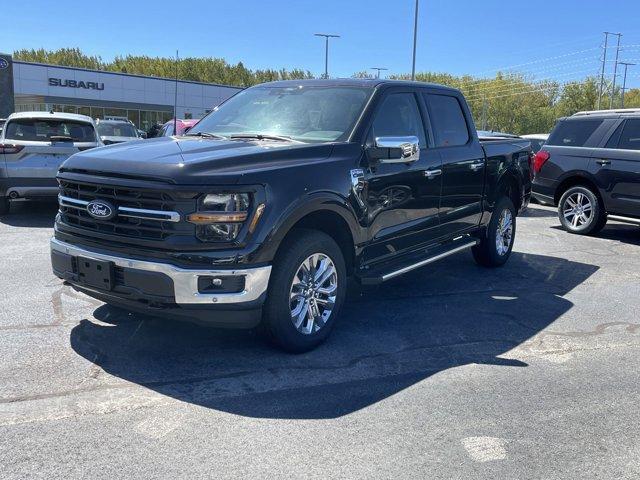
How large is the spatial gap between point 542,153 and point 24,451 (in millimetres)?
9700

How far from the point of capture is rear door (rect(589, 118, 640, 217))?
30.0ft

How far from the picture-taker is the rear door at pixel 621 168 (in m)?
9.16

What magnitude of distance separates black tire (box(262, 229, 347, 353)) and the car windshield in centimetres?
687

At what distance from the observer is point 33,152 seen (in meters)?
9.30

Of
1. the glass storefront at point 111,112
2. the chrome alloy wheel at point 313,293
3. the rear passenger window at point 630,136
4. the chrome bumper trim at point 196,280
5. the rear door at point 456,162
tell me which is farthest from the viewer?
the glass storefront at point 111,112

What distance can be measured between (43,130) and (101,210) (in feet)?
21.6

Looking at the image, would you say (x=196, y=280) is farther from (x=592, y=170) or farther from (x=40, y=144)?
(x=592, y=170)

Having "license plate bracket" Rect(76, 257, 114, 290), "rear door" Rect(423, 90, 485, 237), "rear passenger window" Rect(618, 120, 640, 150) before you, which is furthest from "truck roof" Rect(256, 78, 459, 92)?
"rear passenger window" Rect(618, 120, 640, 150)

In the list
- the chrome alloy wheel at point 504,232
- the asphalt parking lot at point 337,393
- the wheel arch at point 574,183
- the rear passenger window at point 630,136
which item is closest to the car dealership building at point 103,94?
the wheel arch at point 574,183

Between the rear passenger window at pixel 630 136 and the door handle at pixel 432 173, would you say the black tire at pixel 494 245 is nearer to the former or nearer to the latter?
the door handle at pixel 432 173

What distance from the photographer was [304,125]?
4.95 meters

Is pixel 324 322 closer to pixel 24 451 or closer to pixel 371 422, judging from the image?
pixel 371 422

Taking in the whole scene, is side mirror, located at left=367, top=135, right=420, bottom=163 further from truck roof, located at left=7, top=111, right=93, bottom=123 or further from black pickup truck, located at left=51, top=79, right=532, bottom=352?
truck roof, located at left=7, top=111, right=93, bottom=123

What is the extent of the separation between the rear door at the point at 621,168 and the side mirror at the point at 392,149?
5839 millimetres
